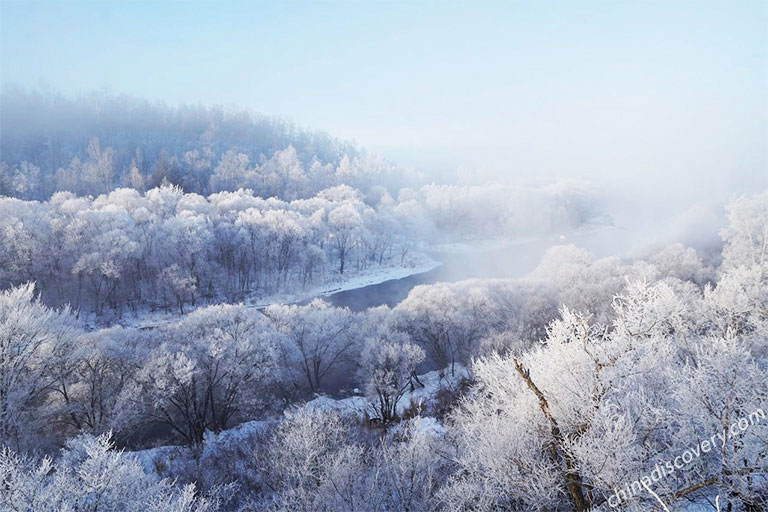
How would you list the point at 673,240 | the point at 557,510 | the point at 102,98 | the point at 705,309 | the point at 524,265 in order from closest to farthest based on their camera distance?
the point at 557,510 < the point at 705,309 < the point at 673,240 < the point at 524,265 < the point at 102,98

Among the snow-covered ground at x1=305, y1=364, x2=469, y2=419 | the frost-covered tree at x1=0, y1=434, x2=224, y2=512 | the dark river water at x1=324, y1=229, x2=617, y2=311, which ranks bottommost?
the dark river water at x1=324, y1=229, x2=617, y2=311

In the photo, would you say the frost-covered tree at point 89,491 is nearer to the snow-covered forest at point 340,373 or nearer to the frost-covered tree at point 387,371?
the snow-covered forest at point 340,373

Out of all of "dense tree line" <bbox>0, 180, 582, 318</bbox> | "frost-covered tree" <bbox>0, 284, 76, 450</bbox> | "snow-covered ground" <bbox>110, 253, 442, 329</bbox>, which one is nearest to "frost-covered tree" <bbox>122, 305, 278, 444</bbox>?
"frost-covered tree" <bbox>0, 284, 76, 450</bbox>

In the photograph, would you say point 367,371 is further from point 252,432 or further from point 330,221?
point 330,221

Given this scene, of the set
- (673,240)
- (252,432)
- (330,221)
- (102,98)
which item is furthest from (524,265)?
(102,98)

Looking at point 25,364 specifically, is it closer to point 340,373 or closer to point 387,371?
point 387,371

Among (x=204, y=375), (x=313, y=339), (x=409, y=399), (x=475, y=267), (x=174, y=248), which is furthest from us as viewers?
(x=475, y=267)

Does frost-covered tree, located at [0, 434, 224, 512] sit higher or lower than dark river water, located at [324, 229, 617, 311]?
higher

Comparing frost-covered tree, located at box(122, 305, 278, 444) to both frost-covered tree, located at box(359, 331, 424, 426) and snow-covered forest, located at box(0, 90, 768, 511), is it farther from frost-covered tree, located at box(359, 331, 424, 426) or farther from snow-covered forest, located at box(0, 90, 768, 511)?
frost-covered tree, located at box(359, 331, 424, 426)

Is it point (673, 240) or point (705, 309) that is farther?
point (673, 240)

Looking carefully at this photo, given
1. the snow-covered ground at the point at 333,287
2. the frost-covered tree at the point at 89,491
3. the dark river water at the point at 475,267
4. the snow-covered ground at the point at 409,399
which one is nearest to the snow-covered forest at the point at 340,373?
the frost-covered tree at the point at 89,491

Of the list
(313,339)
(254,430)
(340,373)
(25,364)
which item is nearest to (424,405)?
(340,373)
